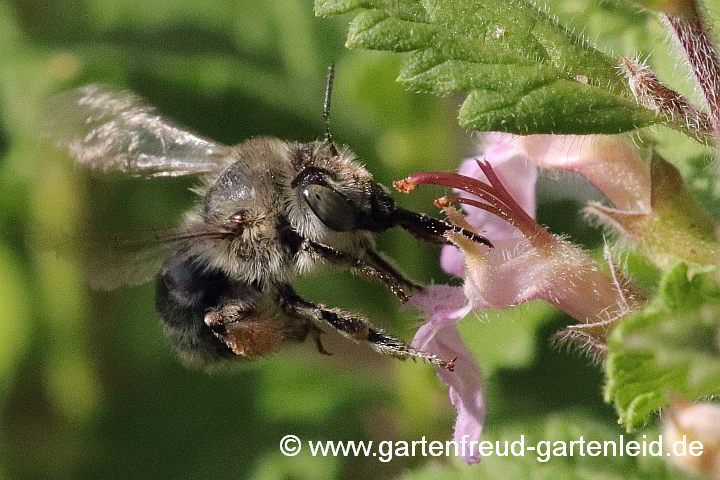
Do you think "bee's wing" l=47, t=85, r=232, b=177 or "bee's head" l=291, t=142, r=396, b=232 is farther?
"bee's wing" l=47, t=85, r=232, b=177

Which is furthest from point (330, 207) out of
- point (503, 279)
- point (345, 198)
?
point (503, 279)

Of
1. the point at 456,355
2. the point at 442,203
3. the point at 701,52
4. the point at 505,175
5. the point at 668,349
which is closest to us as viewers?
the point at 668,349

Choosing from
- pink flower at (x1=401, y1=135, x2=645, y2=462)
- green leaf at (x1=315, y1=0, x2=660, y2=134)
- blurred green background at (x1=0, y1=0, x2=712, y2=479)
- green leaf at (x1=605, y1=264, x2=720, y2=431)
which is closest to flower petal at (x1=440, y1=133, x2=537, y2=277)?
pink flower at (x1=401, y1=135, x2=645, y2=462)

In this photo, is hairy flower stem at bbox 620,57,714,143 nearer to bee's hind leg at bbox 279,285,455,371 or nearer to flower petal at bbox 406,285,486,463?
flower petal at bbox 406,285,486,463

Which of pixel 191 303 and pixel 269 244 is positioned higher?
pixel 269 244

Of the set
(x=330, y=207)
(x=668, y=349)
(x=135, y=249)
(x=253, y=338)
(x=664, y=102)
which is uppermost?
(x=664, y=102)

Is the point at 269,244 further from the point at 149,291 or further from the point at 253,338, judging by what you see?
the point at 149,291

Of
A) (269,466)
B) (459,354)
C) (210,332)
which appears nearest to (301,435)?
(269,466)

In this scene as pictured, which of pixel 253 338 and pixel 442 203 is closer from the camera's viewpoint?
pixel 442 203
